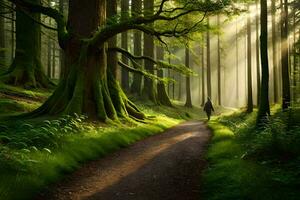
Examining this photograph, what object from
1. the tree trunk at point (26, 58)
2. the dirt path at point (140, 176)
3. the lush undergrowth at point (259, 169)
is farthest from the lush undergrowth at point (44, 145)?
the lush undergrowth at point (259, 169)

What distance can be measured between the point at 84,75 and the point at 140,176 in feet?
22.4

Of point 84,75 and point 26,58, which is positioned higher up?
→ point 26,58

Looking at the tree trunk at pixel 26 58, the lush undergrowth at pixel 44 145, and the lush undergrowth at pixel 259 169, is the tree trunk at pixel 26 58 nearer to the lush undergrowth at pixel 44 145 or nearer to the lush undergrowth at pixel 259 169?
the lush undergrowth at pixel 44 145

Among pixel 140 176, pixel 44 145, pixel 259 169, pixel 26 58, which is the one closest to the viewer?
pixel 259 169

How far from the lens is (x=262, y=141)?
979 cm

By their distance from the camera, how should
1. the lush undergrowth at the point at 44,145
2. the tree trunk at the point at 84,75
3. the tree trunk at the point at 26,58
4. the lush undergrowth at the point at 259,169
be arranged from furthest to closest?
the tree trunk at the point at 26,58 → the tree trunk at the point at 84,75 → the lush undergrowth at the point at 44,145 → the lush undergrowth at the point at 259,169

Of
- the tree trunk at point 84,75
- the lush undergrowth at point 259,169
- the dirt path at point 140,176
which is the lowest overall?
the dirt path at point 140,176

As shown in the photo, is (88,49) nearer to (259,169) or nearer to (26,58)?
(26,58)

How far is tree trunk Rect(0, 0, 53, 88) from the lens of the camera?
1921cm

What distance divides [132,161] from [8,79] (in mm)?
10960

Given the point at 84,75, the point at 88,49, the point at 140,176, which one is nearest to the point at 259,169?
the point at 140,176

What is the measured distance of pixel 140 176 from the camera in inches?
347

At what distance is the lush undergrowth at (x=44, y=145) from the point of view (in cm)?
698

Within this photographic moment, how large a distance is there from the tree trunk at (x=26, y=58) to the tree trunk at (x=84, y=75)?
5.12 m
